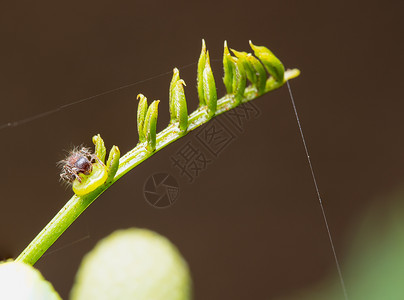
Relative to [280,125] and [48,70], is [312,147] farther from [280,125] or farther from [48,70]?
[48,70]

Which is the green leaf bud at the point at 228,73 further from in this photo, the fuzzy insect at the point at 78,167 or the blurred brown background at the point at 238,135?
the blurred brown background at the point at 238,135

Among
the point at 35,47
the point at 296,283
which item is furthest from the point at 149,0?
the point at 296,283

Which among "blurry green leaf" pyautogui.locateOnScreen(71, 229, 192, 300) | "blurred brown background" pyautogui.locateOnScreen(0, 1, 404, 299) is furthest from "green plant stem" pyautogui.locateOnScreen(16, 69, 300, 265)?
"blurred brown background" pyautogui.locateOnScreen(0, 1, 404, 299)

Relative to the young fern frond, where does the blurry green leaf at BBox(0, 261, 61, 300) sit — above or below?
below

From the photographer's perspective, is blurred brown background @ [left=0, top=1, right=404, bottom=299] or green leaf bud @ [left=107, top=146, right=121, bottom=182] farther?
blurred brown background @ [left=0, top=1, right=404, bottom=299]

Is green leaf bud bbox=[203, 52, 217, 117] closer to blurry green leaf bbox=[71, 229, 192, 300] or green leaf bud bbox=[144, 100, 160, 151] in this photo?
green leaf bud bbox=[144, 100, 160, 151]

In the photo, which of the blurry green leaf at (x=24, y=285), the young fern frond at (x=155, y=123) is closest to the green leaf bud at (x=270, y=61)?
the young fern frond at (x=155, y=123)

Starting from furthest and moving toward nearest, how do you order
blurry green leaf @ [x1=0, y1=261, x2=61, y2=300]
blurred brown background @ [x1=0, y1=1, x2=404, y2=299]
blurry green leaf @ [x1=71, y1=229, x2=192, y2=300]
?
blurred brown background @ [x1=0, y1=1, x2=404, y2=299]
blurry green leaf @ [x1=71, y1=229, x2=192, y2=300]
blurry green leaf @ [x1=0, y1=261, x2=61, y2=300]
